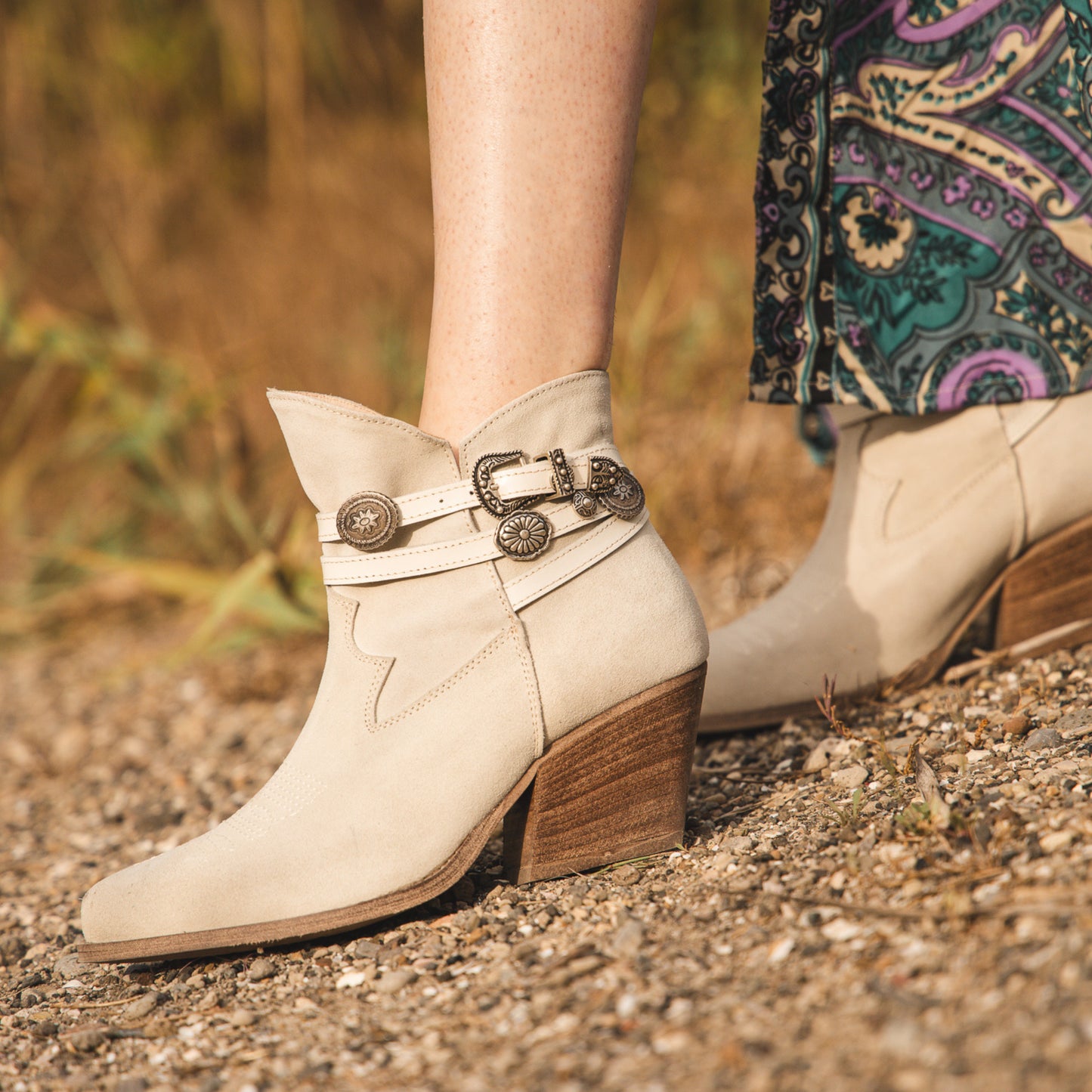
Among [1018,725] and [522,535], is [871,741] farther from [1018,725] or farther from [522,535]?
[522,535]

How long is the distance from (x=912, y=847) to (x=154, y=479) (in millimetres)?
2668

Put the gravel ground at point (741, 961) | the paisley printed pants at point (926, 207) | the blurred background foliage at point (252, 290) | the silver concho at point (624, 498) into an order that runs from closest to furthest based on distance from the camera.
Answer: the gravel ground at point (741, 961) → the silver concho at point (624, 498) → the paisley printed pants at point (926, 207) → the blurred background foliage at point (252, 290)

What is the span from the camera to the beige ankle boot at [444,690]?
1.19 m

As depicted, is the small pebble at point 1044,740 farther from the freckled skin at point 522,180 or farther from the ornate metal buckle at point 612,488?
the freckled skin at point 522,180

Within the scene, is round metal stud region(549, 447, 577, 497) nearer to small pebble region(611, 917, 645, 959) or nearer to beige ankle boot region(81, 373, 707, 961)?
beige ankle boot region(81, 373, 707, 961)

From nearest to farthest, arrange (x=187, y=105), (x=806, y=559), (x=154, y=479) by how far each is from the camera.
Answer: (x=806, y=559) → (x=154, y=479) → (x=187, y=105)

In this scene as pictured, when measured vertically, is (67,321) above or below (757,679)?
above

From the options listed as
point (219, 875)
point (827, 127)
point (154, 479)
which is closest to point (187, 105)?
point (154, 479)

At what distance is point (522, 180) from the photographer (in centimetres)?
118

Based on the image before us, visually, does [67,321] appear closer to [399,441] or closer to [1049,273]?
[399,441]

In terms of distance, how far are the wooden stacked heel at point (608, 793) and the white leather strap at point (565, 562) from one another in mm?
156

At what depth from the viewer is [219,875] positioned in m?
1.19

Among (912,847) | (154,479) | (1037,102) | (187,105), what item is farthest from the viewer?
(187,105)

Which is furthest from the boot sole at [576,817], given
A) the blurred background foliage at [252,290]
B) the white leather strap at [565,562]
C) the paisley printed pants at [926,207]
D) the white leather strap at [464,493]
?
the blurred background foliage at [252,290]
